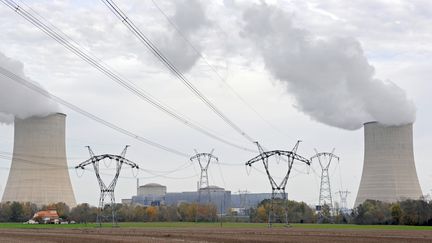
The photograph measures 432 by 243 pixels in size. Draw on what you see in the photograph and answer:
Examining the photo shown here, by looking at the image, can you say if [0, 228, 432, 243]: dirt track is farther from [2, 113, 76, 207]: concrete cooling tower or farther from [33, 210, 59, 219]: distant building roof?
[33, 210, 59, 219]: distant building roof

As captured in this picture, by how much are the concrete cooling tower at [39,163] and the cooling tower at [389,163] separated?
31.8m

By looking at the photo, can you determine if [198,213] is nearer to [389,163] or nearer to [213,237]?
[389,163]

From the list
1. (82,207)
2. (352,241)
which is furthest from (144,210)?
(352,241)

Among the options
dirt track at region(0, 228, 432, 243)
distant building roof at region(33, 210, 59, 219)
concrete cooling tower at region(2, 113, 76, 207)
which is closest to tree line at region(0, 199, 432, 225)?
distant building roof at region(33, 210, 59, 219)

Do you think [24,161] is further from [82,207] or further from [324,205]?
[324,205]

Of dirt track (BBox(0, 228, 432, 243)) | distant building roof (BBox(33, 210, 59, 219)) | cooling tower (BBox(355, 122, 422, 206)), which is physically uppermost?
cooling tower (BBox(355, 122, 422, 206))

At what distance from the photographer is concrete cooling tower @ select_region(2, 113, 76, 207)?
6881 cm

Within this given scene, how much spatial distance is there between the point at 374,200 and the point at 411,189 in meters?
4.26

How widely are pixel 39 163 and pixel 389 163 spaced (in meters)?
35.2

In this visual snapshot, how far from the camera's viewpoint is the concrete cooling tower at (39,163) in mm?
68812

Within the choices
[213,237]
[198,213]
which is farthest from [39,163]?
[213,237]

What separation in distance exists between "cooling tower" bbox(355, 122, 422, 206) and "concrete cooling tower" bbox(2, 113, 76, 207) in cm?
3177

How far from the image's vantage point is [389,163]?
66.1m

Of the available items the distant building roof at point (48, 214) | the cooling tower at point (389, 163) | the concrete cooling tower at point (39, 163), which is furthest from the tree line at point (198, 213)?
the concrete cooling tower at point (39, 163)
